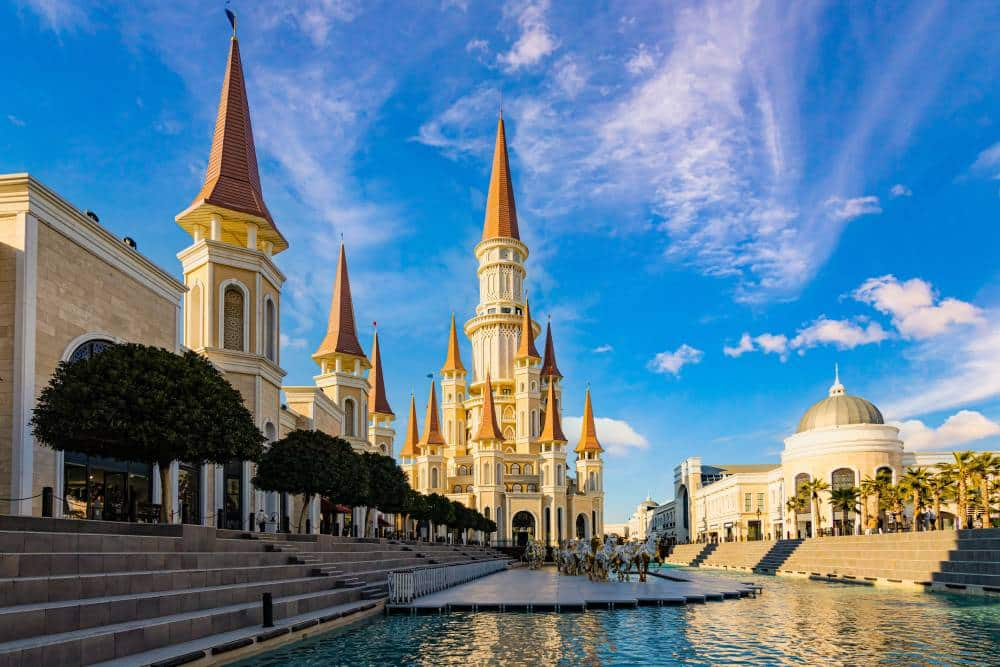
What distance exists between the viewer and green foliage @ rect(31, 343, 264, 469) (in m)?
18.6

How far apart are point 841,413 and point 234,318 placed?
54.7m

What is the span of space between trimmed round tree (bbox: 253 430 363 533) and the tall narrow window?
5.13 m

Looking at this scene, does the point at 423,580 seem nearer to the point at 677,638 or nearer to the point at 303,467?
the point at 303,467

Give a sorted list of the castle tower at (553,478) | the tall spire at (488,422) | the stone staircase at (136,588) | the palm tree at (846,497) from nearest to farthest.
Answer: the stone staircase at (136,588), the palm tree at (846,497), the tall spire at (488,422), the castle tower at (553,478)

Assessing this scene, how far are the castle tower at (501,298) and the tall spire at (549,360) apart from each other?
4.38m

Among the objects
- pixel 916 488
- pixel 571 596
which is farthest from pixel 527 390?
pixel 571 596

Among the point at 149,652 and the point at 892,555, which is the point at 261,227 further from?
the point at 892,555

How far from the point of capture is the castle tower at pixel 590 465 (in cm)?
9488

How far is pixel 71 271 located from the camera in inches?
857

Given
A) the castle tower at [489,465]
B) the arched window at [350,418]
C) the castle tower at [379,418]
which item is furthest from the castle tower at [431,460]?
the arched window at [350,418]

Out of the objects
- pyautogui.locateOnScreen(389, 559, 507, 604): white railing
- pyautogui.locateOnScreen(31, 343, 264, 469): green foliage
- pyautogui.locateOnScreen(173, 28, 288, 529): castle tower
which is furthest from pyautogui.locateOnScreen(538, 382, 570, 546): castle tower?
pyautogui.locateOnScreen(31, 343, 264, 469): green foliage

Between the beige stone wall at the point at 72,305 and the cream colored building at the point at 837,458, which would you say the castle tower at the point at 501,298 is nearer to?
the cream colored building at the point at 837,458

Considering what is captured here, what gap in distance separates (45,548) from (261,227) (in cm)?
2238

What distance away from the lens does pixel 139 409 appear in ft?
62.7
